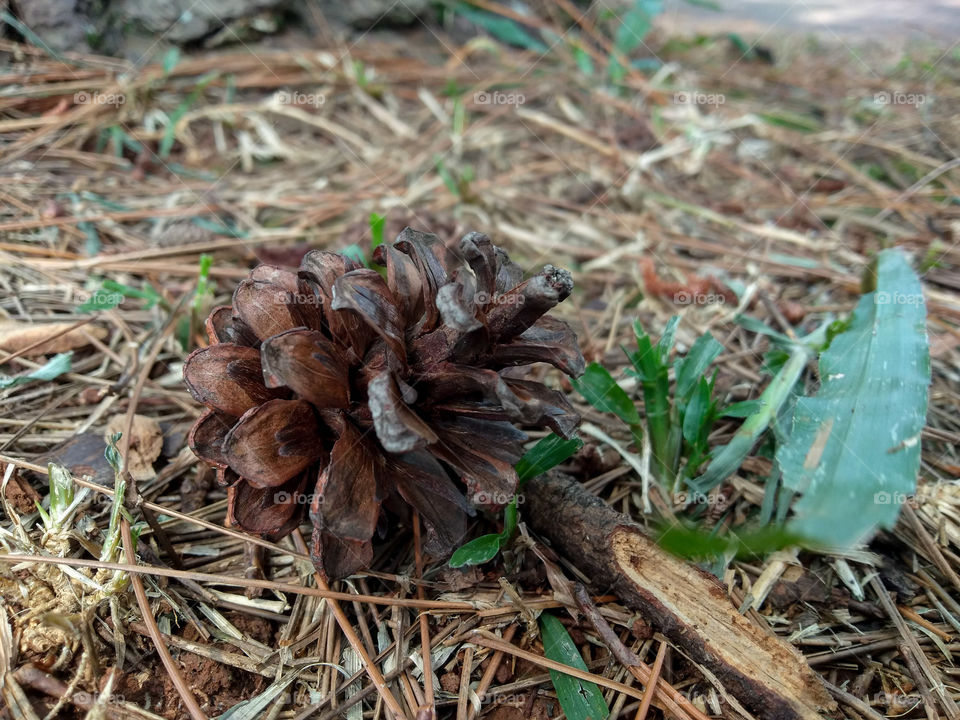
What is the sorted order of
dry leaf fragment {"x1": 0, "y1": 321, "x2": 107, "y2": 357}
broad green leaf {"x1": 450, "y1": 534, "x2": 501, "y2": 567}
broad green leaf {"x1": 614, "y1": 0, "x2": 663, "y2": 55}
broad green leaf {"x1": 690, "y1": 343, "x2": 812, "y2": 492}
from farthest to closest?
broad green leaf {"x1": 614, "y1": 0, "x2": 663, "y2": 55} → dry leaf fragment {"x1": 0, "y1": 321, "x2": 107, "y2": 357} → broad green leaf {"x1": 690, "y1": 343, "x2": 812, "y2": 492} → broad green leaf {"x1": 450, "y1": 534, "x2": 501, "y2": 567}

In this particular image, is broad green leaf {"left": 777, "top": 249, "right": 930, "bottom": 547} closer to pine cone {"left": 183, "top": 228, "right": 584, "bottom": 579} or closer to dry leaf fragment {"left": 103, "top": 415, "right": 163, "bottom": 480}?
pine cone {"left": 183, "top": 228, "right": 584, "bottom": 579}

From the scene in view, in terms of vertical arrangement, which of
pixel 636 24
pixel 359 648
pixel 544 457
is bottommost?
pixel 359 648

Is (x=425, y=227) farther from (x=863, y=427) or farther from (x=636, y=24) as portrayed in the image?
(x=636, y=24)

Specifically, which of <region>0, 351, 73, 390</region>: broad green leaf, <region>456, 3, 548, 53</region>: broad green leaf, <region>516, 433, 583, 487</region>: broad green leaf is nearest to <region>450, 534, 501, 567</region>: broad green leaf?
<region>516, 433, 583, 487</region>: broad green leaf

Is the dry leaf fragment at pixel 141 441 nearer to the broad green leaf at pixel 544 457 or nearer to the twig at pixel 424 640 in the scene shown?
the twig at pixel 424 640

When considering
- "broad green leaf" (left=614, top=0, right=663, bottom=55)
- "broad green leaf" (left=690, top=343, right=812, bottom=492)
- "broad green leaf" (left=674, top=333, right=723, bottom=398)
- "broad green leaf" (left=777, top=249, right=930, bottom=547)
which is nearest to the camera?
"broad green leaf" (left=777, top=249, right=930, bottom=547)

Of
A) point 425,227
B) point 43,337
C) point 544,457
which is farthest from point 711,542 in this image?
point 43,337
